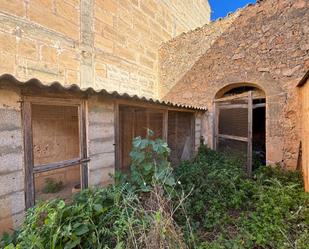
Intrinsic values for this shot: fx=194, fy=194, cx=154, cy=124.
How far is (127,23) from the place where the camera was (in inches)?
254

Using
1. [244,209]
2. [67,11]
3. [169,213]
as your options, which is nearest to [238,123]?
[244,209]

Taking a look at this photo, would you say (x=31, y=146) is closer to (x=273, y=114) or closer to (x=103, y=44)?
(x=103, y=44)

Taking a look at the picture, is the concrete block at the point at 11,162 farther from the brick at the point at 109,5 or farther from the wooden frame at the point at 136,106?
the brick at the point at 109,5

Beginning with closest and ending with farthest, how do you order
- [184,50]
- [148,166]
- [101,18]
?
[148,166], [101,18], [184,50]

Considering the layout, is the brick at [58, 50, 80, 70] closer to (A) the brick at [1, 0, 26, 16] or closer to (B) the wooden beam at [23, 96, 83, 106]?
(A) the brick at [1, 0, 26, 16]

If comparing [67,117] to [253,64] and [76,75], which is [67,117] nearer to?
[76,75]

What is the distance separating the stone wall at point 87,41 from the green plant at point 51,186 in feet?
7.65

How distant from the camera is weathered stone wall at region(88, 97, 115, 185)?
309 centimetres

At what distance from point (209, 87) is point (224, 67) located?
75 centimetres

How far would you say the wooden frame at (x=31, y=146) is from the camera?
2408 mm

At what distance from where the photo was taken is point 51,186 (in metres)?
3.16

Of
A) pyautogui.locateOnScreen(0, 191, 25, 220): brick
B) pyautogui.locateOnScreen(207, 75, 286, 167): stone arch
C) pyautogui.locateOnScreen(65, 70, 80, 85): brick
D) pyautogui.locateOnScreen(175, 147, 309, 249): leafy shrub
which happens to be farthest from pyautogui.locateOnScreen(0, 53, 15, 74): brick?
pyautogui.locateOnScreen(207, 75, 286, 167): stone arch

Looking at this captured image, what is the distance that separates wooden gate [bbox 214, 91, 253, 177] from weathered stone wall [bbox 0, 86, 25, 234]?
520cm

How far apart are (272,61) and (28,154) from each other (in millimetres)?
5872
